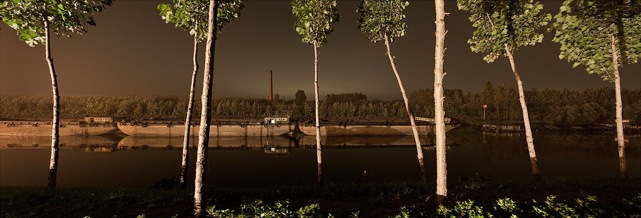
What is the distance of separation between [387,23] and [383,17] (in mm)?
506

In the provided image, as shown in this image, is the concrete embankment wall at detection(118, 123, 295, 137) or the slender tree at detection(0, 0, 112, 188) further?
the concrete embankment wall at detection(118, 123, 295, 137)

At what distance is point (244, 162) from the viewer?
3797 centimetres

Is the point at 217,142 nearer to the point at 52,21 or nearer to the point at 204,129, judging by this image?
the point at 52,21

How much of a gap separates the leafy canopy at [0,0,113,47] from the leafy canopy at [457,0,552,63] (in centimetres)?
1986

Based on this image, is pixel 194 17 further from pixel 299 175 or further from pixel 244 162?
pixel 244 162

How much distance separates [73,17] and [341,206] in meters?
16.1

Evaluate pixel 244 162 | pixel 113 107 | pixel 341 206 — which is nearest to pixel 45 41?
pixel 341 206

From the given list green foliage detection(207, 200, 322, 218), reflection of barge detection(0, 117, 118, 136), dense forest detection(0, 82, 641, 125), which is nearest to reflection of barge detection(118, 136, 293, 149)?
reflection of barge detection(0, 117, 118, 136)

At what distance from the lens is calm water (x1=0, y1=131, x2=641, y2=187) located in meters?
28.1

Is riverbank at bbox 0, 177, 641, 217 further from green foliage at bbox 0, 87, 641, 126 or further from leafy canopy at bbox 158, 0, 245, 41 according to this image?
green foliage at bbox 0, 87, 641, 126

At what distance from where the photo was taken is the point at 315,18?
17562 mm

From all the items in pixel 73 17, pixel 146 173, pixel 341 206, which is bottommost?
pixel 146 173

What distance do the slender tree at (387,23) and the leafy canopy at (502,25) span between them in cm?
416

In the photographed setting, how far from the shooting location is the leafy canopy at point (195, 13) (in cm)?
1459
